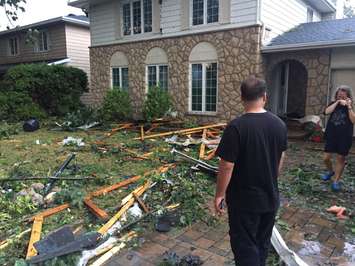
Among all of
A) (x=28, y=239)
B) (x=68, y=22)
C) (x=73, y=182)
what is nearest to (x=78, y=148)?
(x=73, y=182)

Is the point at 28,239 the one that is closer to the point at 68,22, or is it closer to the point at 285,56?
the point at 285,56

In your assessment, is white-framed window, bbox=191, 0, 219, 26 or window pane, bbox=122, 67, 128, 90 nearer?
white-framed window, bbox=191, 0, 219, 26

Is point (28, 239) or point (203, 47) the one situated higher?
point (203, 47)

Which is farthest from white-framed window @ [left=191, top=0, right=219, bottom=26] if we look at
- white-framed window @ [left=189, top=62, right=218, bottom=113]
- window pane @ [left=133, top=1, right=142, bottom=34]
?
window pane @ [left=133, top=1, right=142, bottom=34]

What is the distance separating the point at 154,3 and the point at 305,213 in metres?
10.5

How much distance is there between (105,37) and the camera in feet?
45.7

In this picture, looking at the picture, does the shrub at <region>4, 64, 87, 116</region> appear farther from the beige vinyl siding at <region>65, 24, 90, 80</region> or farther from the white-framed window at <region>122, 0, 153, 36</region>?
the white-framed window at <region>122, 0, 153, 36</region>

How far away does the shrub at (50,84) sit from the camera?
13422 millimetres

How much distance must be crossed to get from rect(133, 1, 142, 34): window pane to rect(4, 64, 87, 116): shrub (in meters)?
4.38

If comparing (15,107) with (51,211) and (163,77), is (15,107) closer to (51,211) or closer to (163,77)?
(163,77)

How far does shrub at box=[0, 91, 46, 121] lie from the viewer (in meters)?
12.9

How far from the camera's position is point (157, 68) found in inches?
483

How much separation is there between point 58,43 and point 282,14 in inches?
533

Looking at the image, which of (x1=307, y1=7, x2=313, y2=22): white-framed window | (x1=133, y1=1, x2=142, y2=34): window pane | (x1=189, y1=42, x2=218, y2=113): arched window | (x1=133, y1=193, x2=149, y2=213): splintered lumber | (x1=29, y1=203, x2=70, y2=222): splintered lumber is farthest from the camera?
(x1=307, y1=7, x2=313, y2=22): white-framed window
